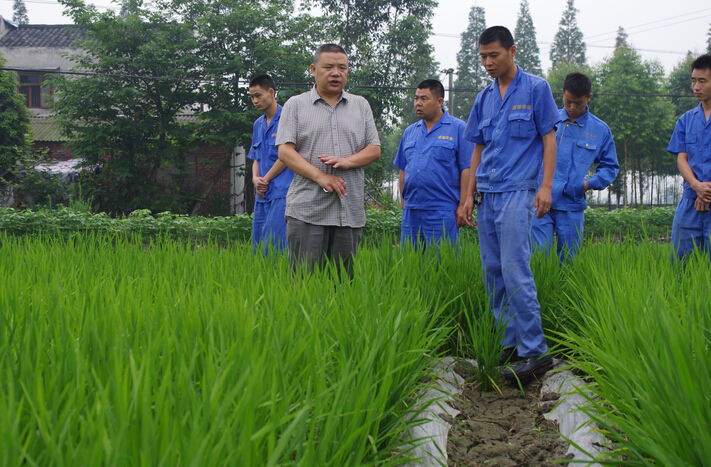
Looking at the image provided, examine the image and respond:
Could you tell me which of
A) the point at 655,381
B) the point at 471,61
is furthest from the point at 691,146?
the point at 471,61

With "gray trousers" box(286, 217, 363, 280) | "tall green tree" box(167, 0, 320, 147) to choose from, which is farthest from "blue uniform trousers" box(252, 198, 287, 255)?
"tall green tree" box(167, 0, 320, 147)

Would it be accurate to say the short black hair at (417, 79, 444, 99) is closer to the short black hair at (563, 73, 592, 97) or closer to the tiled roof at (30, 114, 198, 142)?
the short black hair at (563, 73, 592, 97)

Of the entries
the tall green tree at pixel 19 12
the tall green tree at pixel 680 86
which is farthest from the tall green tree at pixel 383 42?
the tall green tree at pixel 19 12

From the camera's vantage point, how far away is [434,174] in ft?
13.0

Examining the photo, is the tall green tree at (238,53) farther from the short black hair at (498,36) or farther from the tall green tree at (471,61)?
the tall green tree at (471,61)

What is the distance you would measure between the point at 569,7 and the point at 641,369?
6055 cm

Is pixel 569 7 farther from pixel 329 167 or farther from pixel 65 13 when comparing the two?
pixel 329 167

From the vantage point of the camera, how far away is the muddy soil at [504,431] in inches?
74.0

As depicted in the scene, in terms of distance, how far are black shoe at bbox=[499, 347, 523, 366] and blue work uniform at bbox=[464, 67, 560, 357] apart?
0.05m

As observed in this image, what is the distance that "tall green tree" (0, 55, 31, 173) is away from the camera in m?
16.3

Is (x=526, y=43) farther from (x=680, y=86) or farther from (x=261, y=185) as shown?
(x=261, y=185)

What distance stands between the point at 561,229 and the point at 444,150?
98 cm

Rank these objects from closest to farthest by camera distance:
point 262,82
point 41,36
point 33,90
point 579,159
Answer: point 579,159 → point 262,82 → point 33,90 → point 41,36

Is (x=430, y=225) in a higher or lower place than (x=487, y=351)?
higher
